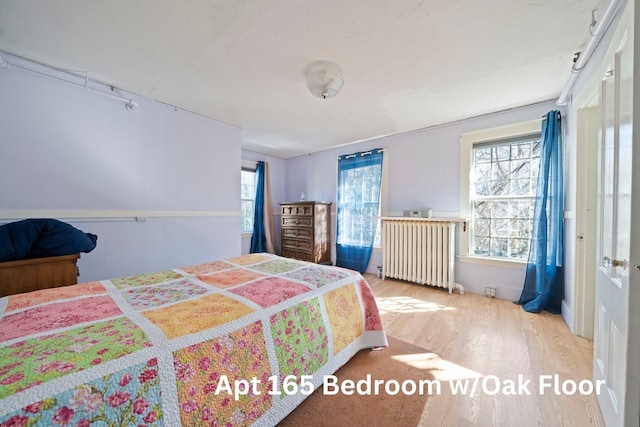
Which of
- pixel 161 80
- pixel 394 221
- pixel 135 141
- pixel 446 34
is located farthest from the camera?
pixel 394 221

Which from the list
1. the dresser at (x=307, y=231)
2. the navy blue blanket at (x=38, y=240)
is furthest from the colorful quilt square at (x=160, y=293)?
the dresser at (x=307, y=231)

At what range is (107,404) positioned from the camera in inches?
28.3

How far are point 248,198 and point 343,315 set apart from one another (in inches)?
147

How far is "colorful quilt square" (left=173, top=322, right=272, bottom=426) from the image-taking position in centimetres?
88

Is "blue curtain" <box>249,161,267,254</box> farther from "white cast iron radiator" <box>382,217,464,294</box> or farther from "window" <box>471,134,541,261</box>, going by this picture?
"window" <box>471,134,541,261</box>

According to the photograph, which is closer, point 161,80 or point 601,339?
point 601,339

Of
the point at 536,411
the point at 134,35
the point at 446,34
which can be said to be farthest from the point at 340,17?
the point at 536,411

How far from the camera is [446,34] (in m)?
1.65

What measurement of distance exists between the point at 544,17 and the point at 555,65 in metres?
0.73

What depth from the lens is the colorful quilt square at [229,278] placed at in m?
1.56

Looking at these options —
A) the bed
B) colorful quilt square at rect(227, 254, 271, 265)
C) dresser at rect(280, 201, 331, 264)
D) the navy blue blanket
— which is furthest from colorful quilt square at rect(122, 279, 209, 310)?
dresser at rect(280, 201, 331, 264)

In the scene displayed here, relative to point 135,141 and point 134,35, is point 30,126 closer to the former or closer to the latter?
point 135,141

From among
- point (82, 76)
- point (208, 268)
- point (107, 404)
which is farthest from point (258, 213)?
point (107, 404)

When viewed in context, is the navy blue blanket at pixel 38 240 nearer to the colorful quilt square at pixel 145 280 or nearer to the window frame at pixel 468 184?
the colorful quilt square at pixel 145 280
